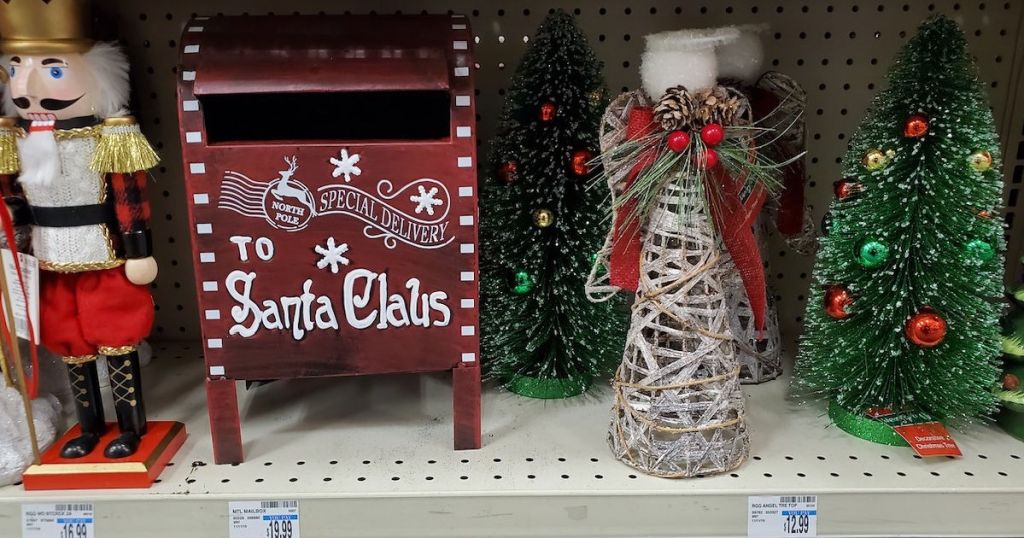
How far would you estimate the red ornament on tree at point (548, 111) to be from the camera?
1.14m

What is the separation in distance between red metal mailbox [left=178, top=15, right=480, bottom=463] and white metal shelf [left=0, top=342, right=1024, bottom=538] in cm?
9

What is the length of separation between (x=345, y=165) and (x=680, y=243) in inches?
16.9

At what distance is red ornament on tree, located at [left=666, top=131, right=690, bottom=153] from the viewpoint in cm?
90

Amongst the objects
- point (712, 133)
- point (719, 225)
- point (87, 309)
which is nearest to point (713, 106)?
point (712, 133)

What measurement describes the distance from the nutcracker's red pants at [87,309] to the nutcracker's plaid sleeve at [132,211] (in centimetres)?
5

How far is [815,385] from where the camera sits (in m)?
1.16

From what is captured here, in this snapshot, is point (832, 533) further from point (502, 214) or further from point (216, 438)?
point (216, 438)

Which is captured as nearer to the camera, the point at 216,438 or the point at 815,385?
the point at 216,438

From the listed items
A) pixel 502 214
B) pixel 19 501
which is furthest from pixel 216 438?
pixel 502 214

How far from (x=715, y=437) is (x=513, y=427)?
31 centimetres

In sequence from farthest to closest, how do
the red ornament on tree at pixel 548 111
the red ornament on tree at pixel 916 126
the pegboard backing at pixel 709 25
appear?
1. the pegboard backing at pixel 709 25
2. the red ornament on tree at pixel 548 111
3. the red ornament on tree at pixel 916 126

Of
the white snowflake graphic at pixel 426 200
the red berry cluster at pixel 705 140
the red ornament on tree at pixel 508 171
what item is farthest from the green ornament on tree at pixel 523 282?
the red berry cluster at pixel 705 140

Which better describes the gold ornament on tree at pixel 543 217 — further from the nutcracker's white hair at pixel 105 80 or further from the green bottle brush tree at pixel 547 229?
the nutcracker's white hair at pixel 105 80

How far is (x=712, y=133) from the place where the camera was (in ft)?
2.97
